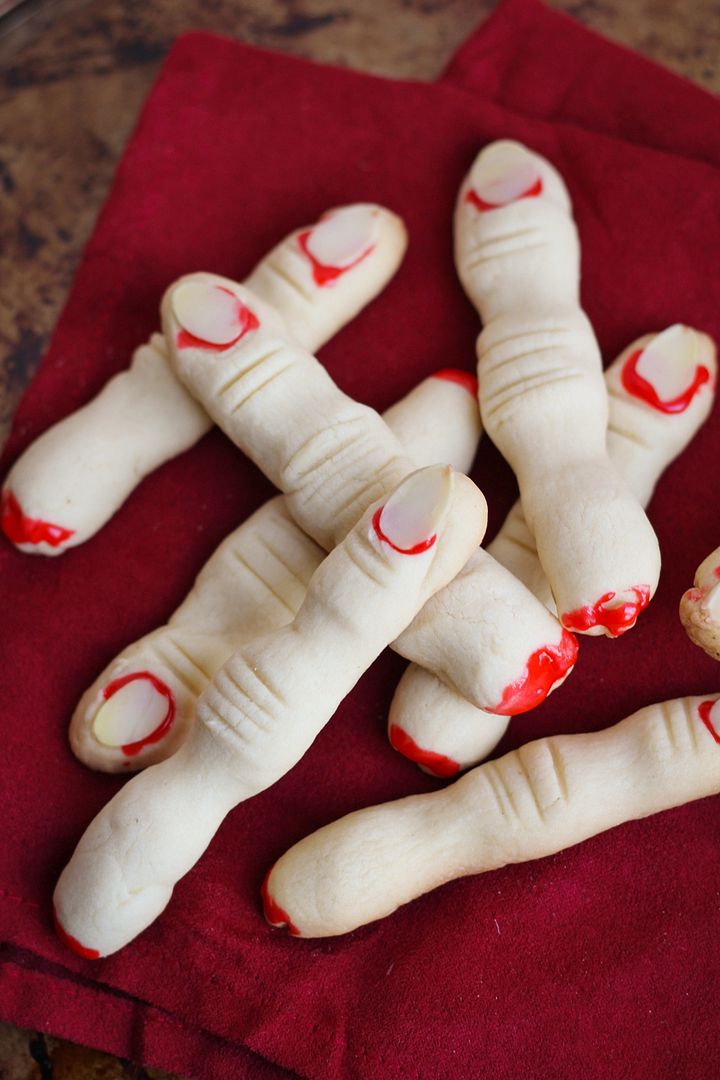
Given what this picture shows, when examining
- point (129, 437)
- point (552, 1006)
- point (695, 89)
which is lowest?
point (552, 1006)

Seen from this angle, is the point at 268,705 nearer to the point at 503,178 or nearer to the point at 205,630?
the point at 205,630

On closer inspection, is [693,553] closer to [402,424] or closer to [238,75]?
[402,424]

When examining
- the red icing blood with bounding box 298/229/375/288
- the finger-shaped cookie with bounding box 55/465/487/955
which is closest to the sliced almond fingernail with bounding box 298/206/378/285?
the red icing blood with bounding box 298/229/375/288

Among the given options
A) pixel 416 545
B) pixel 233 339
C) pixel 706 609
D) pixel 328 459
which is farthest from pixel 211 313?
pixel 706 609

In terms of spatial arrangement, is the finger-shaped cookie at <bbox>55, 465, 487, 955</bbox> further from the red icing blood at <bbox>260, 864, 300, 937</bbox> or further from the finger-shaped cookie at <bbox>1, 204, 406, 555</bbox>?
the finger-shaped cookie at <bbox>1, 204, 406, 555</bbox>

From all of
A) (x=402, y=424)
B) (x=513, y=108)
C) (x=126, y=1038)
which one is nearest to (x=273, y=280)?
(x=402, y=424)

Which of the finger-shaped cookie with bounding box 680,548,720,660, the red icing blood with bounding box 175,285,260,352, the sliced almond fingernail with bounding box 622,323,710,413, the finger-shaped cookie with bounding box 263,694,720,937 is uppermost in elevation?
the red icing blood with bounding box 175,285,260,352
